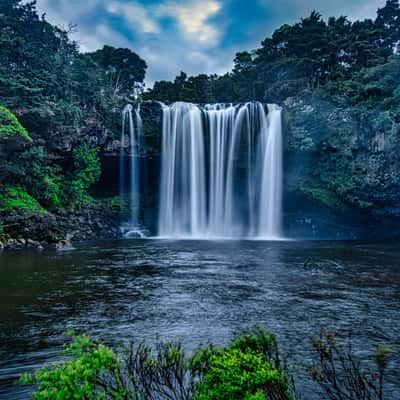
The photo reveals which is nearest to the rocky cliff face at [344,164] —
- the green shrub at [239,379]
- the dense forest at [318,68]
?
the dense forest at [318,68]

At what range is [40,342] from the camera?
223 inches

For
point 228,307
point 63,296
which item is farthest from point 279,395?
point 63,296

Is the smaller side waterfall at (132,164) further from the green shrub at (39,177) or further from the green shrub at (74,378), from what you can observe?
the green shrub at (74,378)

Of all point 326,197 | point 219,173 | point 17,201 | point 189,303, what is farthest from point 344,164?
point 17,201

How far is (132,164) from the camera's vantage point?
29.5 meters

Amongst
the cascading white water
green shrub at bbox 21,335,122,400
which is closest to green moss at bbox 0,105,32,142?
the cascading white water

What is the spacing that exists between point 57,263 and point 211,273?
6.20 m

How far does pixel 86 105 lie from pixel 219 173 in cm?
1219

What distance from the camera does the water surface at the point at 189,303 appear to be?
226 inches

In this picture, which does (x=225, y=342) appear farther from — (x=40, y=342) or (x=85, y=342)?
(x=85, y=342)

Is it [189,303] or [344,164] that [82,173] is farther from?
[189,303]

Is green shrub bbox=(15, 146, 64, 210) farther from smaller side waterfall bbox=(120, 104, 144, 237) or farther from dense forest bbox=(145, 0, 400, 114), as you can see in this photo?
dense forest bbox=(145, 0, 400, 114)

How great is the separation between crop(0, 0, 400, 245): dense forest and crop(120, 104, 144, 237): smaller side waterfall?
0.88 meters

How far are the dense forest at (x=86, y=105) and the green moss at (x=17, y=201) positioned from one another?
2.1 inches
